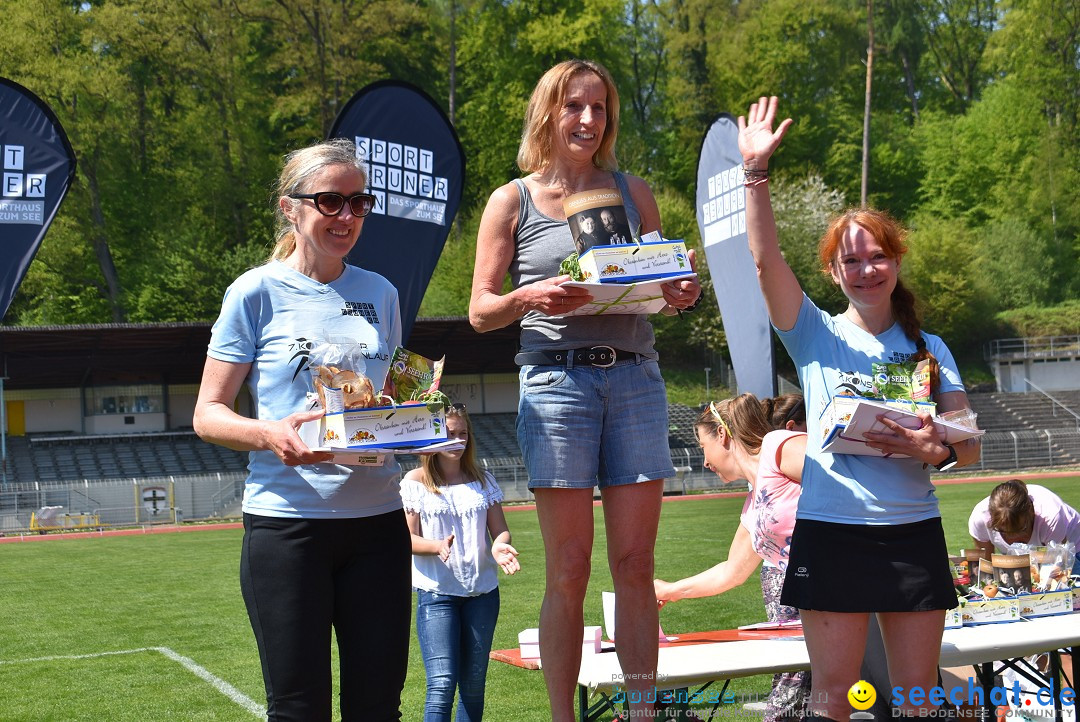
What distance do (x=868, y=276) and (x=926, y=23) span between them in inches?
2673

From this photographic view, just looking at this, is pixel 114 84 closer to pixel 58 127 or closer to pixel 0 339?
pixel 0 339

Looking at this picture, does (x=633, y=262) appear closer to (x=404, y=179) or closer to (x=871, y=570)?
(x=871, y=570)

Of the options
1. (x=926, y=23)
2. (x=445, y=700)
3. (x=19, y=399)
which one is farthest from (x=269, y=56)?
(x=445, y=700)

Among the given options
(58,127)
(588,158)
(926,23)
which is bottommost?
(588,158)

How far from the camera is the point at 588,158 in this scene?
399 cm

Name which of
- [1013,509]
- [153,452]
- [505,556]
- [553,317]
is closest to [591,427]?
[553,317]

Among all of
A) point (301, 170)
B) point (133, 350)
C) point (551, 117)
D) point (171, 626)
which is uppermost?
point (133, 350)

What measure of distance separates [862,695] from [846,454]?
796mm

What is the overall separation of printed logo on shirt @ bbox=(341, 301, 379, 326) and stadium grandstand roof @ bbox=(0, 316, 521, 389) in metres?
31.6

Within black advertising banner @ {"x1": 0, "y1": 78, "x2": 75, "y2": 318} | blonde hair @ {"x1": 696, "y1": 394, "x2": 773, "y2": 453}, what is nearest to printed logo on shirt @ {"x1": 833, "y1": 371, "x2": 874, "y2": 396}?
blonde hair @ {"x1": 696, "y1": 394, "x2": 773, "y2": 453}

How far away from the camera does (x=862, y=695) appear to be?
12.2 ft

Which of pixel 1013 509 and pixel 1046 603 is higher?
pixel 1013 509

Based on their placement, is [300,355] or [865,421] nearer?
[300,355]

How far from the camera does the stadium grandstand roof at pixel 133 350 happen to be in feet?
119
